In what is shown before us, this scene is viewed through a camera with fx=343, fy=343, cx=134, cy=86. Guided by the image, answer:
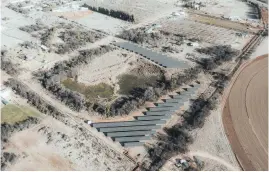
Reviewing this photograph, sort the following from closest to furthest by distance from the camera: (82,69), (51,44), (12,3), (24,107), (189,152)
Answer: (189,152) < (24,107) < (82,69) < (51,44) < (12,3)

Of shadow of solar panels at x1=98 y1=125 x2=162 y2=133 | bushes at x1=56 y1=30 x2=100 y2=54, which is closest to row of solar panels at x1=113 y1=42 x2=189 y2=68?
bushes at x1=56 y1=30 x2=100 y2=54

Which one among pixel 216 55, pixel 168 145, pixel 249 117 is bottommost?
pixel 168 145

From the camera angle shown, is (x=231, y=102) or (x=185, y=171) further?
(x=231, y=102)

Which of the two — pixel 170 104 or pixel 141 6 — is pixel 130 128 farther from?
pixel 141 6

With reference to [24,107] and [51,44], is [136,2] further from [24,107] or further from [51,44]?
[24,107]

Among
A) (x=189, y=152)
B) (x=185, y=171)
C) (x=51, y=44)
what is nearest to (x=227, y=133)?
(x=189, y=152)

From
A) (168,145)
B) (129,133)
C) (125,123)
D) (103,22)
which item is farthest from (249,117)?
(103,22)
